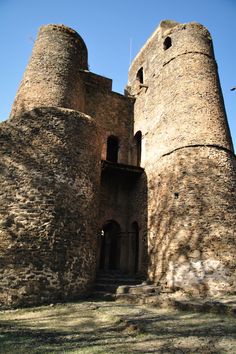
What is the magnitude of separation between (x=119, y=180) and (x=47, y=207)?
5333 mm

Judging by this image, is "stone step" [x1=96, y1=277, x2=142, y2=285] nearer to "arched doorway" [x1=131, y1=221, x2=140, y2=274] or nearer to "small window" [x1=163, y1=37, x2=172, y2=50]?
"arched doorway" [x1=131, y1=221, x2=140, y2=274]

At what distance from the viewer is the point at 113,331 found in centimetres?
531

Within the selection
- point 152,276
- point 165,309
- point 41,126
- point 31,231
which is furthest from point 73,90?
point 165,309

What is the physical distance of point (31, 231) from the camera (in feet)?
26.8

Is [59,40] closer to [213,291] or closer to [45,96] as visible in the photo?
[45,96]

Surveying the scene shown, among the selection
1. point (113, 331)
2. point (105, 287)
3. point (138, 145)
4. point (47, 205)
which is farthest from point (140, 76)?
point (113, 331)

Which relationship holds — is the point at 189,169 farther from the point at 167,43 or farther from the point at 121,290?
the point at 167,43

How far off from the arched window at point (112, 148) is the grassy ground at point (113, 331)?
8383mm

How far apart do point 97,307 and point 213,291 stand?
3.24 meters

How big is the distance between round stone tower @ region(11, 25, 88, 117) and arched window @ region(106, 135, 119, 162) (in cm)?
220

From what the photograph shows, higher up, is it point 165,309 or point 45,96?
point 45,96

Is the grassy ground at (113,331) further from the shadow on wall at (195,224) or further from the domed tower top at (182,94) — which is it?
the domed tower top at (182,94)

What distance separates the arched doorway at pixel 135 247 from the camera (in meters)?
12.2

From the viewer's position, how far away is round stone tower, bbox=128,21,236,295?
28.5 feet
